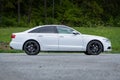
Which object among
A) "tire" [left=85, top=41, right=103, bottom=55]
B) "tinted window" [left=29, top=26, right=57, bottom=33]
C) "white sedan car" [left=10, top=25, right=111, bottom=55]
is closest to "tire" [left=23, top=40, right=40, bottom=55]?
"white sedan car" [left=10, top=25, right=111, bottom=55]

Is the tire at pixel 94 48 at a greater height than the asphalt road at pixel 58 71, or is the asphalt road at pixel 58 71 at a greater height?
the tire at pixel 94 48

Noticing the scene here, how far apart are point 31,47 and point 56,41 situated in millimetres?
1281

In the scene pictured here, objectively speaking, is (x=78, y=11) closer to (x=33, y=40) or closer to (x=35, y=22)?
(x=35, y=22)

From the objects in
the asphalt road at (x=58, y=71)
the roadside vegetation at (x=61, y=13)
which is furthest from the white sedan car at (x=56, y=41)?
the roadside vegetation at (x=61, y=13)

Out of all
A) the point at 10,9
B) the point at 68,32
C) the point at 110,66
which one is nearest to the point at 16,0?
the point at 10,9

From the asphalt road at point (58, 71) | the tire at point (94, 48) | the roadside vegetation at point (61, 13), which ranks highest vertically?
the roadside vegetation at point (61, 13)

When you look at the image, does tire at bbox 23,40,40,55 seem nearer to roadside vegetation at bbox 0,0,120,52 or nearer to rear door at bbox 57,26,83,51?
rear door at bbox 57,26,83,51

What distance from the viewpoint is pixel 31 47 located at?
851 inches

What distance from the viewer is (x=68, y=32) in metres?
22.1

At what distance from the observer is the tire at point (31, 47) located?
2155 centimetres

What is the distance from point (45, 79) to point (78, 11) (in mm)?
51145

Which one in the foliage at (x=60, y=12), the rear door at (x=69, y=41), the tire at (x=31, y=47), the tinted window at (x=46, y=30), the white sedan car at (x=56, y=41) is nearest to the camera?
the tire at (x=31, y=47)

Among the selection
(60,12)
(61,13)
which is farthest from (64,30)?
(60,12)

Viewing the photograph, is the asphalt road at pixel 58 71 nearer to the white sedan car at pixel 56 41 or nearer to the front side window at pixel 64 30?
the white sedan car at pixel 56 41
